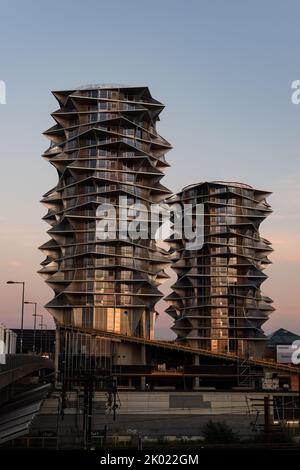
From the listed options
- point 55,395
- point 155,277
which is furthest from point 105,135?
point 55,395

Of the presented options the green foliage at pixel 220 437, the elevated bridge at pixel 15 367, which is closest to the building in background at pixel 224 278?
the elevated bridge at pixel 15 367

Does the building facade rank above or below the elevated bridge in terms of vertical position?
above

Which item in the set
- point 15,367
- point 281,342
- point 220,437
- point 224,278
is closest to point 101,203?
point 224,278

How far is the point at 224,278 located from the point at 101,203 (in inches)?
1689

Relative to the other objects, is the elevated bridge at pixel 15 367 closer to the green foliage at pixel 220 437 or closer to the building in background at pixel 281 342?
the green foliage at pixel 220 437

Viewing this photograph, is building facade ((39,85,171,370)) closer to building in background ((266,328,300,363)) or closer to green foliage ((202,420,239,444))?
building in background ((266,328,300,363))

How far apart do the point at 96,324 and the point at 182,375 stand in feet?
61.1

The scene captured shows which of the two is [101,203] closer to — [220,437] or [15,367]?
[15,367]

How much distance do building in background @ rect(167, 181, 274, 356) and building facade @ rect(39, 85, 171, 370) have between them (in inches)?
1026

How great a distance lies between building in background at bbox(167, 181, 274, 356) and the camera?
148 metres

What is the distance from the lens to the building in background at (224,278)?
485ft

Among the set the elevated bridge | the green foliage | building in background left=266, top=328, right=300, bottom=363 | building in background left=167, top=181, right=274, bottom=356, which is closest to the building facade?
building in background left=167, top=181, right=274, bottom=356
